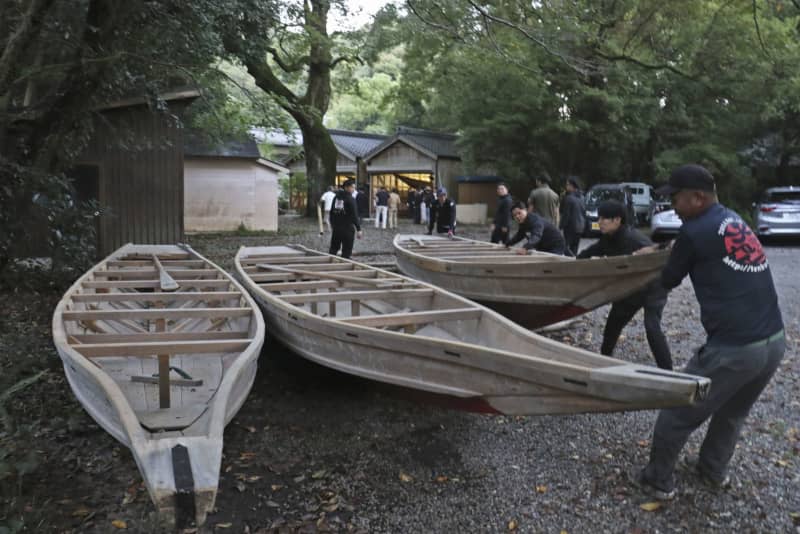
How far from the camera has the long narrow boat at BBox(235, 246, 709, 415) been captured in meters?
3.34

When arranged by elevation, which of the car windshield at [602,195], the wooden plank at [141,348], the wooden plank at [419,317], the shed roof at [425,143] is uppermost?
the shed roof at [425,143]

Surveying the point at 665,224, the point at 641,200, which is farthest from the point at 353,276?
the point at 641,200

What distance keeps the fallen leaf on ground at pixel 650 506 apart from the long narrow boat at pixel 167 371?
2.66 m

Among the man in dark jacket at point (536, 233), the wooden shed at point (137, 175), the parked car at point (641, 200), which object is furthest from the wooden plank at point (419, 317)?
the parked car at point (641, 200)

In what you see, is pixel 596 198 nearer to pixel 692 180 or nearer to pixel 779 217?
pixel 779 217

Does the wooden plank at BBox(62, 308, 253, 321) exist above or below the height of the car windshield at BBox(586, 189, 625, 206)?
below

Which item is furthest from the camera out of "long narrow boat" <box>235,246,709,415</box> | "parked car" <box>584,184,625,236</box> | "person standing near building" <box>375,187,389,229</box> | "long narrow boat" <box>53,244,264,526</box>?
"person standing near building" <box>375,187,389,229</box>

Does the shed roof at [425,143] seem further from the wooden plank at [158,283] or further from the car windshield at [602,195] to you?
the wooden plank at [158,283]

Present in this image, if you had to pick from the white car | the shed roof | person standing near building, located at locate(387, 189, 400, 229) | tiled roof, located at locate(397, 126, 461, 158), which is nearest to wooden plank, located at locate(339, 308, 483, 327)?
the white car

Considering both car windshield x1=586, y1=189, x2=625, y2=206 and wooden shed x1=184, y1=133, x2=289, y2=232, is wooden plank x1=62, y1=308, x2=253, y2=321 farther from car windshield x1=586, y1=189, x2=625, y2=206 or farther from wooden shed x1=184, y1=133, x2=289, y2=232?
car windshield x1=586, y1=189, x2=625, y2=206

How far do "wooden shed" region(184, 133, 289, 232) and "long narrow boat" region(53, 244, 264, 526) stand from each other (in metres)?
14.1

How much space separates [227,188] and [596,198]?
12.6 meters

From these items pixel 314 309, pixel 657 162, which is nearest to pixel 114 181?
pixel 314 309

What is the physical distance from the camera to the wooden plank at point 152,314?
5.09m
